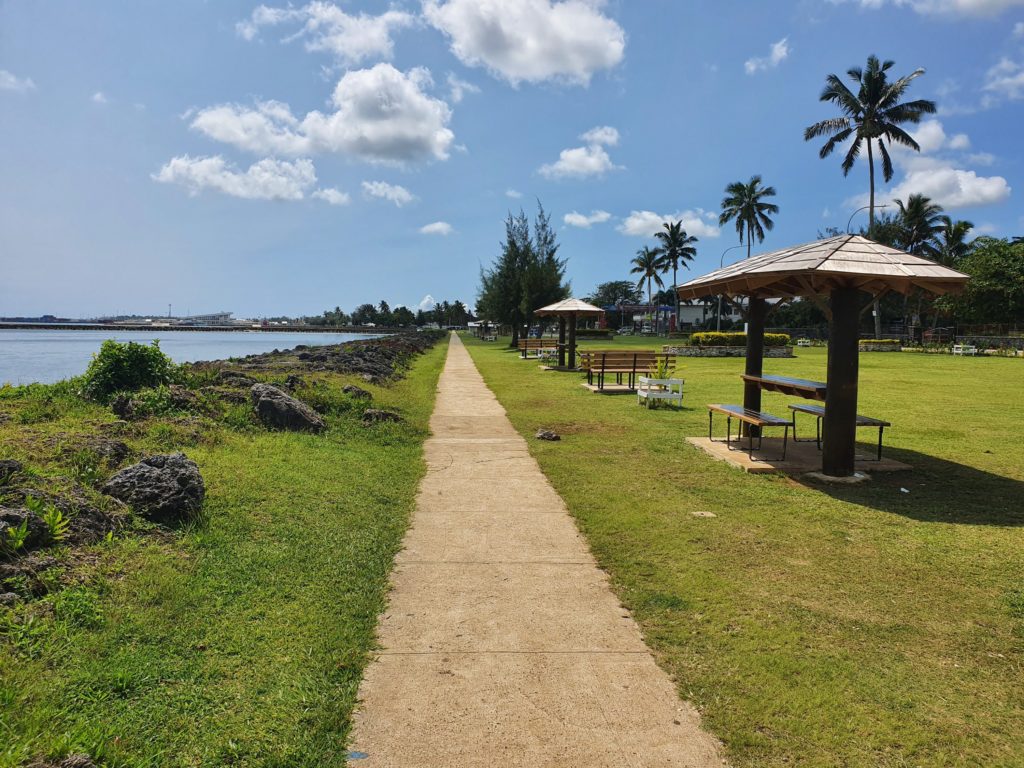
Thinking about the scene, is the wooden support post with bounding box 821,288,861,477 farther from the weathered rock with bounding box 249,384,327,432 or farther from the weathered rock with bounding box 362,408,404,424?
the weathered rock with bounding box 249,384,327,432

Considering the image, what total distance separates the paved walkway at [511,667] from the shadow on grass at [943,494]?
331cm

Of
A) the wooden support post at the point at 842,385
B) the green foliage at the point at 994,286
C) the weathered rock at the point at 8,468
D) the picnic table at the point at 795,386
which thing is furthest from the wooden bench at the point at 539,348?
the green foliage at the point at 994,286

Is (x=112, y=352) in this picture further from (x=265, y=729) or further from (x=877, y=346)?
(x=877, y=346)

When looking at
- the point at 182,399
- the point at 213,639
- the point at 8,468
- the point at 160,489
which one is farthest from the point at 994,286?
the point at 8,468

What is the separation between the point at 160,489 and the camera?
4.74 metres

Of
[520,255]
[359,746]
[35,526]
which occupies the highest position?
[520,255]

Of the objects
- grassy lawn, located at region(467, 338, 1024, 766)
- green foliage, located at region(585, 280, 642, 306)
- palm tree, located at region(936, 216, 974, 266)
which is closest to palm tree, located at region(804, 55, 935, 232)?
palm tree, located at region(936, 216, 974, 266)

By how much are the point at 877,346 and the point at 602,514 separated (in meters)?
43.7

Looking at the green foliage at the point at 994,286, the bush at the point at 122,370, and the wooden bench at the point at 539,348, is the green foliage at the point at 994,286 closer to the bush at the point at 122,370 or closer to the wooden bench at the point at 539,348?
the wooden bench at the point at 539,348

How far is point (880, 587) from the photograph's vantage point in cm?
418

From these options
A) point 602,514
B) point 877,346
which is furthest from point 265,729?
point 877,346

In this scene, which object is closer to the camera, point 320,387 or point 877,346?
point 320,387

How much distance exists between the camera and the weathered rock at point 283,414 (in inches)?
334

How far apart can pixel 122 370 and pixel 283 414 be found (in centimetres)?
267
